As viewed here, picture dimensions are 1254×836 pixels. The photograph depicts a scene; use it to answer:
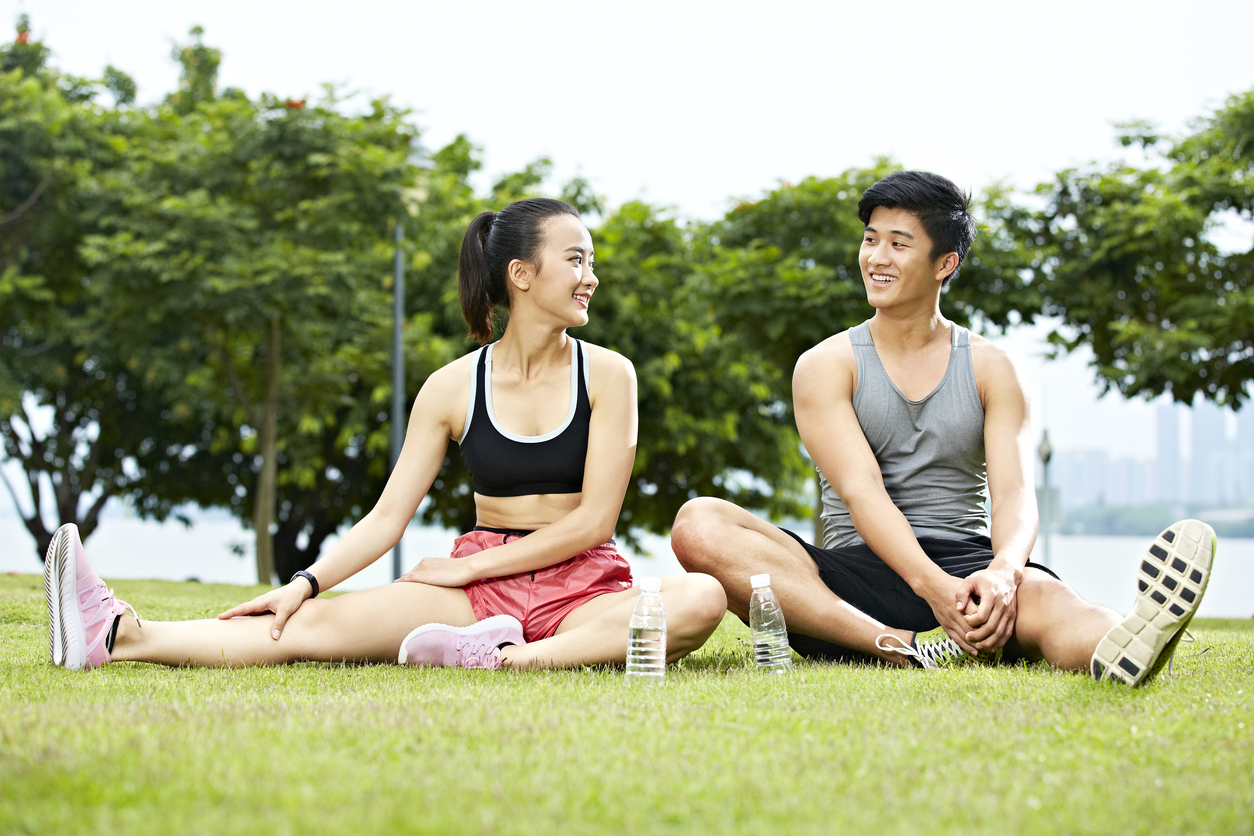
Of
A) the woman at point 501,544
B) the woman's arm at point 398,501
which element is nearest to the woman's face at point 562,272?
the woman at point 501,544

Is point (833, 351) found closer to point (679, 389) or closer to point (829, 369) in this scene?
point (829, 369)

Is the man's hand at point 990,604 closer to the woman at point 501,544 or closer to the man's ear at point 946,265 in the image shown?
the woman at point 501,544

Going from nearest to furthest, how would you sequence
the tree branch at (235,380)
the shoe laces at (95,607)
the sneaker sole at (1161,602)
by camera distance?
the sneaker sole at (1161,602)
the shoe laces at (95,607)
the tree branch at (235,380)

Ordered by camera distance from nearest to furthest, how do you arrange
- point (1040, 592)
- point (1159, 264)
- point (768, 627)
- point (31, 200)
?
point (1040, 592) → point (768, 627) → point (1159, 264) → point (31, 200)

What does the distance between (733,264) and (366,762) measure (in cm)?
1199

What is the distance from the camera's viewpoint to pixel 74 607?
10.9 ft

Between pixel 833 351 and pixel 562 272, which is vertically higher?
pixel 562 272

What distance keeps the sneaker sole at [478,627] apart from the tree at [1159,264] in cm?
933

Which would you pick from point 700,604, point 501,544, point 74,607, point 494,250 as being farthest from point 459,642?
point 494,250

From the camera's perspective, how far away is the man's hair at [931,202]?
387cm

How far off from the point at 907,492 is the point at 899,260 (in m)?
0.85

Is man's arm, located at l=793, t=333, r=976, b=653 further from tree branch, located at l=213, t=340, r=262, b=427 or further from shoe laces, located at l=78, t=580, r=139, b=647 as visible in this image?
tree branch, located at l=213, t=340, r=262, b=427

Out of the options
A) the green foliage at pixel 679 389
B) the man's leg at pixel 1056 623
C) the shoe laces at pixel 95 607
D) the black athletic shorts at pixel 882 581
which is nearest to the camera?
the man's leg at pixel 1056 623

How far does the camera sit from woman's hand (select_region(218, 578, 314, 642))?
3.47 m
